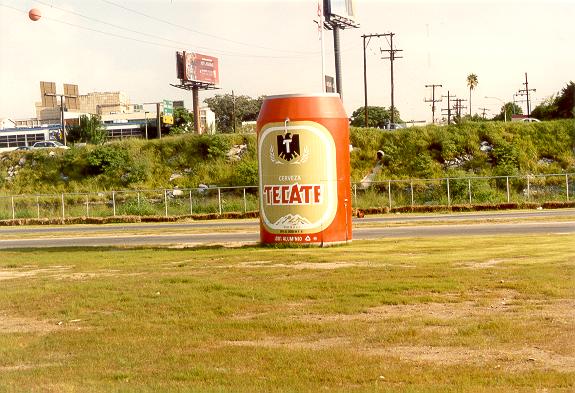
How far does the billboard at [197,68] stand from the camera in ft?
332

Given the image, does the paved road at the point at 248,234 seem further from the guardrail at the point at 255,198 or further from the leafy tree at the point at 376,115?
the leafy tree at the point at 376,115

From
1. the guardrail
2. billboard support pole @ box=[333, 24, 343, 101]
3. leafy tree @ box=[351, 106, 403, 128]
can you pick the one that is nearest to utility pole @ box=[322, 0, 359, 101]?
billboard support pole @ box=[333, 24, 343, 101]

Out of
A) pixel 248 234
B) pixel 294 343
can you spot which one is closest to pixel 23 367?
pixel 294 343

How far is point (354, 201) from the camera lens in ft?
158

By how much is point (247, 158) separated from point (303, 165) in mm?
42530

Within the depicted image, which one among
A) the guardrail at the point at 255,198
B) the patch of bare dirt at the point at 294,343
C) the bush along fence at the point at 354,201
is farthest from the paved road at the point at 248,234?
the patch of bare dirt at the point at 294,343

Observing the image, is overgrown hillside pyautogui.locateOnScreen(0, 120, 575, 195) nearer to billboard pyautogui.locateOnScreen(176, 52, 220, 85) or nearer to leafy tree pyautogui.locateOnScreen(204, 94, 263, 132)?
billboard pyautogui.locateOnScreen(176, 52, 220, 85)

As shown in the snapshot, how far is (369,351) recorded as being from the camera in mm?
9633

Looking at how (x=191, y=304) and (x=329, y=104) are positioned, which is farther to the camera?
(x=329, y=104)

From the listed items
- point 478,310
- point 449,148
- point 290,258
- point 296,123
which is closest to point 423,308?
point 478,310

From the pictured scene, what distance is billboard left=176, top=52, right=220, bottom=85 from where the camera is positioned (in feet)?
332

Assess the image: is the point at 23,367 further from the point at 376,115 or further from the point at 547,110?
the point at 376,115

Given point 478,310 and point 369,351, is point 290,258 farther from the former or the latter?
point 369,351

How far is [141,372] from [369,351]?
Result: 103 inches
